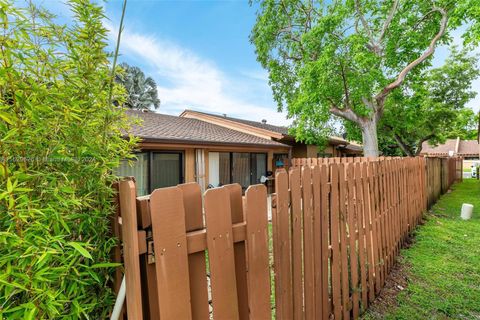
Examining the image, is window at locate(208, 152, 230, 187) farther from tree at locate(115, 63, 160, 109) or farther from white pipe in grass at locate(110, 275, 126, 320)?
tree at locate(115, 63, 160, 109)

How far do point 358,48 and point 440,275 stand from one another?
29.2 ft

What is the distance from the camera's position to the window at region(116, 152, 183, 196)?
26.0 feet

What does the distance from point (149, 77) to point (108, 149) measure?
33.6 meters

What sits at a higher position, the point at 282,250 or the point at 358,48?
the point at 358,48

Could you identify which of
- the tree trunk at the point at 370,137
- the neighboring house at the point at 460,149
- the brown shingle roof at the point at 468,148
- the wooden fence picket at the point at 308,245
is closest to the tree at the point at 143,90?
the tree trunk at the point at 370,137

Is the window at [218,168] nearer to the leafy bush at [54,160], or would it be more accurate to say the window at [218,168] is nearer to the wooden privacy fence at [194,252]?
the wooden privacy fence at [194,252]

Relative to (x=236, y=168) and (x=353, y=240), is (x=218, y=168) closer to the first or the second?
(x=236, y=168)

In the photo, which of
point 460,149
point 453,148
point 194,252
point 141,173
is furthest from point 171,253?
point 460,149

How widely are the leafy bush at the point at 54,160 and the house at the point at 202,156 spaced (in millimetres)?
4825

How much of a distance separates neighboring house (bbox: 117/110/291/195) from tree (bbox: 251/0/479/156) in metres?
2.82

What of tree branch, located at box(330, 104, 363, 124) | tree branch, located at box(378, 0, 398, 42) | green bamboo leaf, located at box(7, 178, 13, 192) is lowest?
green bamboo leaf, located at box(7, 178, 13, 192)

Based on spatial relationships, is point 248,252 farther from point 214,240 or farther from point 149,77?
point 149,77

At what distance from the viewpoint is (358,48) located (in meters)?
9.87

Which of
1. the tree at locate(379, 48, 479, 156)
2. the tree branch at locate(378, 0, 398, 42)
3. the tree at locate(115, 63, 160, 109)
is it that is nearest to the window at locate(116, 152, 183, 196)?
the tree branch at locate(378, 0, 398, 42)
